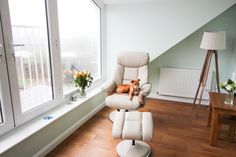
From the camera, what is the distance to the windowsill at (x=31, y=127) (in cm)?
164

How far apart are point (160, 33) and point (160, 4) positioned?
49 cm

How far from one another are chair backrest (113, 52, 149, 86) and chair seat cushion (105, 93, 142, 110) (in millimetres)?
426

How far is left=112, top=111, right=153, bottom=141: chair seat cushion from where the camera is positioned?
1753 mm

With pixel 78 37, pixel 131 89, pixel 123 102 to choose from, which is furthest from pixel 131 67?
pixel 78 37

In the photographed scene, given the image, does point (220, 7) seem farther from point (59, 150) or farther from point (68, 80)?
point (59, 150)

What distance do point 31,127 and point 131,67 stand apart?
1.78 metres

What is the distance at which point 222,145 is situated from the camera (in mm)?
2221

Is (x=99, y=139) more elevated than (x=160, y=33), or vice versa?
(x=160, y=33)

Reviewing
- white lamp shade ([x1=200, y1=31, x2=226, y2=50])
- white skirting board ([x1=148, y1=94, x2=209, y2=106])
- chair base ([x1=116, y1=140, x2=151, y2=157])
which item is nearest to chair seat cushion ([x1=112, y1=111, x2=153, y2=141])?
chair base ([x1=116, y1=140, x2=151, y2=157])

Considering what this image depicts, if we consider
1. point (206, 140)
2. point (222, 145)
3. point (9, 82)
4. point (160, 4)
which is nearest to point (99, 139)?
point (9, 82)

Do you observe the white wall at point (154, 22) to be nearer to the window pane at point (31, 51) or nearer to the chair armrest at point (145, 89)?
the chair armrest at point (145, 89)

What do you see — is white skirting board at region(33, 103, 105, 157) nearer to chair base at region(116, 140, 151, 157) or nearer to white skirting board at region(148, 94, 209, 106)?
chair base at region(116, 140, 151, 157)

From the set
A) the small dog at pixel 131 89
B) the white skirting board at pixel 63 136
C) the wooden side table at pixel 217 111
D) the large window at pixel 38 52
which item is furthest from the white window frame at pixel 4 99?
the wooden side table at pixel 217 111

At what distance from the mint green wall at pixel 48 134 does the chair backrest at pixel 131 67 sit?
2.15ft
